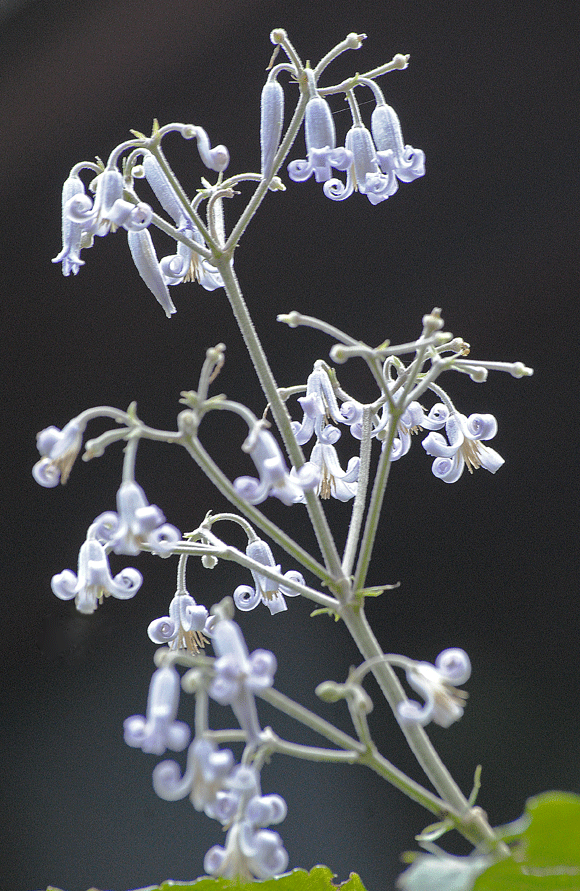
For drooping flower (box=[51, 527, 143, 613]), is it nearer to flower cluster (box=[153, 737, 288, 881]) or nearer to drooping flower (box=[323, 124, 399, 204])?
flower cluster (box=[153, 737, 288, 881])

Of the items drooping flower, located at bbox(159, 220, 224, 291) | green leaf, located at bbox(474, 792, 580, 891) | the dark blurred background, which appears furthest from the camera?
the dark blurred background

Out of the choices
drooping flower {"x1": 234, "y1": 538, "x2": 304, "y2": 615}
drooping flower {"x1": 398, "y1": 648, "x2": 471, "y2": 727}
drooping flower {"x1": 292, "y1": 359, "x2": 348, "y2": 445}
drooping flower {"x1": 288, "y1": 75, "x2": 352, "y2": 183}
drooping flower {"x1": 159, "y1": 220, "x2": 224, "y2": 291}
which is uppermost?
drooping flower {"x1": 288, "y1": 75, "x2": 352, "y2": 183}

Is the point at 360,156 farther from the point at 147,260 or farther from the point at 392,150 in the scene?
the point at 147,260

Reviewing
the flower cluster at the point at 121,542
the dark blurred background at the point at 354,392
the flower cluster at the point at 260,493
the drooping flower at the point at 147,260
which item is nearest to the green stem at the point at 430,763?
the flower cluster at the point at 260,493

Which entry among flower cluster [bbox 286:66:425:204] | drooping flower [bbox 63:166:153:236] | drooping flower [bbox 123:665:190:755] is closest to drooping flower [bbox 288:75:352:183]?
flower cluster [bbox 286:66:425:204]

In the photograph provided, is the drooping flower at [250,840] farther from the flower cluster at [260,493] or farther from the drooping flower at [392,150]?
the drooping flower at [392,150]

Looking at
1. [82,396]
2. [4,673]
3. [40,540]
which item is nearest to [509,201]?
[82,396]
